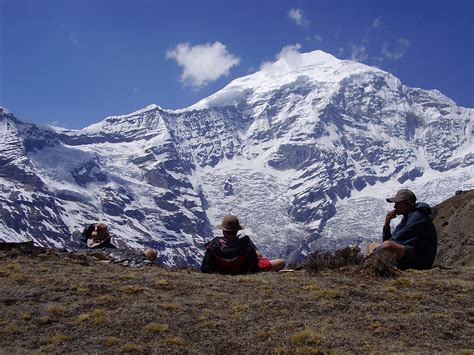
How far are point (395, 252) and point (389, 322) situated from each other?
4.08 meters

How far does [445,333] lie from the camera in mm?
11555

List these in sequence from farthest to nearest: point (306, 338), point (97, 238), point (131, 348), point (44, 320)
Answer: point (97, 238), point (44, 320), point (306, 338), point (131, 348)

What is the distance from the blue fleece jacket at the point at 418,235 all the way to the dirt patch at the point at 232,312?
63cm

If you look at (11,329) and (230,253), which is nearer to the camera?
(11,329)

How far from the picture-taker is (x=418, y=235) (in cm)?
1594

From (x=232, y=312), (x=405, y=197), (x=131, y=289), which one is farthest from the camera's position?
(x=405, y=197)

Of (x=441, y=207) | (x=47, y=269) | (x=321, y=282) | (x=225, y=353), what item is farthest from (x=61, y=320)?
(x=441, y=207)

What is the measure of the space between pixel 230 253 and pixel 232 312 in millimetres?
3788

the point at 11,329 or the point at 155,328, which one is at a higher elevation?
the point at 11,329

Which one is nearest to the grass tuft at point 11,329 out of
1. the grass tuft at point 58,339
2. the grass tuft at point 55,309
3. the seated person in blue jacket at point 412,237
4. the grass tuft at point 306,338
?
the grass tuft at point 58,339

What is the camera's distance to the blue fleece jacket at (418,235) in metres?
15.9

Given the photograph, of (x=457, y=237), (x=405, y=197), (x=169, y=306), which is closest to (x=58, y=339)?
(x=169, y=306)

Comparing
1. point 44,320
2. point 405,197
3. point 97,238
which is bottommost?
point 44,320

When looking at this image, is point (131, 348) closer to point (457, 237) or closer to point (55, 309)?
point (55, 309)
